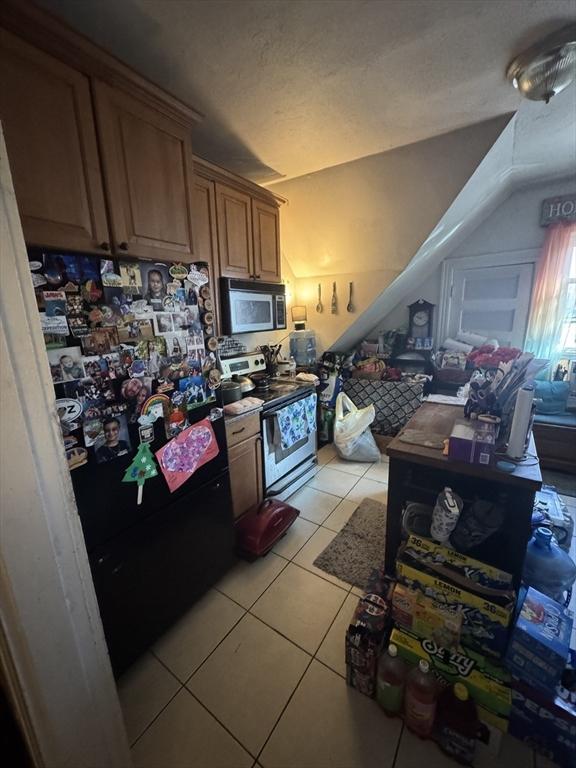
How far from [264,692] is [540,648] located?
102 centimetres

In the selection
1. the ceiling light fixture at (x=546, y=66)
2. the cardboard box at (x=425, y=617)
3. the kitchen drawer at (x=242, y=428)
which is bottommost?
the cardboard box at (x=425, y=617)

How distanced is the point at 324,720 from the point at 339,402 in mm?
2250

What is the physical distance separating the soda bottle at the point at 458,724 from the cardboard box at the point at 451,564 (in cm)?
35

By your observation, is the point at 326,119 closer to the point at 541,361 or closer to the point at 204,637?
the point at 541,361

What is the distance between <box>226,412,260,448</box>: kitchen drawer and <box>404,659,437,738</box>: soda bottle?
1281mm

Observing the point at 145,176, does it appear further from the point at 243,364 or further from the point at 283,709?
the point at 283,709

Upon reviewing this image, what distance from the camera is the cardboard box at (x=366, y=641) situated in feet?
3.77

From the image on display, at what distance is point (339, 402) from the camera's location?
10.1ft

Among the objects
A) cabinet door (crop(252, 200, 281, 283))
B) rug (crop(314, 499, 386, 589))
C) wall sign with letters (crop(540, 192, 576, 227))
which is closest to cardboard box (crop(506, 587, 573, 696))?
rug (crop(314, 499, 386, 589))

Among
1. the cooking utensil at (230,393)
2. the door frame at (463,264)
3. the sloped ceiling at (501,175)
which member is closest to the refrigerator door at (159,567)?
the cooking utensil at (230,393)

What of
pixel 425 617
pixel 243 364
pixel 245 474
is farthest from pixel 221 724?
pixel 243 364

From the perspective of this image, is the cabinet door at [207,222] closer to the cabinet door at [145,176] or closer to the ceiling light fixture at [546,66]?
the cabinet door at [145,176]

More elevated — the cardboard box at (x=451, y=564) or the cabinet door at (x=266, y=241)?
the cabinet door at (x=266, y=241)

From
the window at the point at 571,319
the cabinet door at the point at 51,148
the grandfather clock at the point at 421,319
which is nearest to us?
the cabinet door at the point at 51,148
